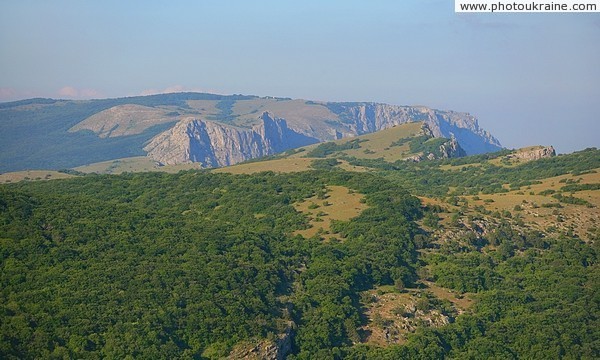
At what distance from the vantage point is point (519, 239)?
147m

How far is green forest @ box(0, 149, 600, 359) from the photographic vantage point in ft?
317

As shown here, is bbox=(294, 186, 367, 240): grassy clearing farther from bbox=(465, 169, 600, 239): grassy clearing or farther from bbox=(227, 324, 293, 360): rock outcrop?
bbox=(227, 324, 293, 360): rock outcrop

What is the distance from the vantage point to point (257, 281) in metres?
116

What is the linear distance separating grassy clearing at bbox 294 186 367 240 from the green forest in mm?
2447

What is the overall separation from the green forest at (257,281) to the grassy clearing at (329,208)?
8.03 ft

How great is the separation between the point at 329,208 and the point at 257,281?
45190 millimetres

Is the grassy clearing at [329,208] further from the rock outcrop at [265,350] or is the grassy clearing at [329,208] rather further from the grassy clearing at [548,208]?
the rock outcrop at [265,350]

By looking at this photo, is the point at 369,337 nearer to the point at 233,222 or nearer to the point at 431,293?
the point at 431,293

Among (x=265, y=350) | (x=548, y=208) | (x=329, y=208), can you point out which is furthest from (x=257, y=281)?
(x=548, y=208)

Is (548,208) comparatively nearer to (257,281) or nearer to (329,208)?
(329,208)

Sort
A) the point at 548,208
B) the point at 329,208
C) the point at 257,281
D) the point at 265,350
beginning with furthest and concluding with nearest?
the point at 548,208
the point at 329,208
the point at 257,281
the point at 265,350

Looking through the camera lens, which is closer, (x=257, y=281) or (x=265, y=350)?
(x=265, y=350)

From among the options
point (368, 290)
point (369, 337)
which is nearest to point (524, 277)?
point (368, 290)

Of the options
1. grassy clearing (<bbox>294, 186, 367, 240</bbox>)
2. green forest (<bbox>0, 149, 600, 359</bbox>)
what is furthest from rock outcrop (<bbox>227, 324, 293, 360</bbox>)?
grassy clearing (<bbox>294, 186, 367, 240</bbox>)
